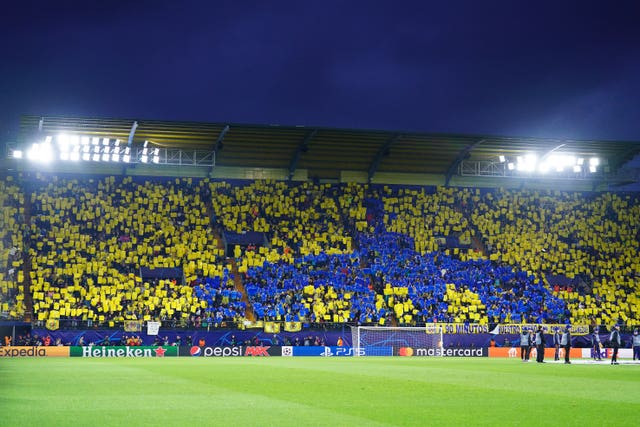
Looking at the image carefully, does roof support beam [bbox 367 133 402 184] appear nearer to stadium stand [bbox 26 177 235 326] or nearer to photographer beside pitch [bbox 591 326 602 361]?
stadium stand [bbox 26 177 235 326]

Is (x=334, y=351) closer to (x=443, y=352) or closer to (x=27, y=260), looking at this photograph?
(x=443, y=352)

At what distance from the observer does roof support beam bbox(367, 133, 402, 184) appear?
54.5 meters

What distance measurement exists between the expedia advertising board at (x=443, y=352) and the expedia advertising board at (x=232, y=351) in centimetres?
685

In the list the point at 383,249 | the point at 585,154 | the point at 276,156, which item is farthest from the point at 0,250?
the point at 585,154

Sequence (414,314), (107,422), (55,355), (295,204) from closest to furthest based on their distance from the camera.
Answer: (107,422) → (55,355) → (414,314) → (295,204)

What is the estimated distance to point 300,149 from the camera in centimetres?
5528

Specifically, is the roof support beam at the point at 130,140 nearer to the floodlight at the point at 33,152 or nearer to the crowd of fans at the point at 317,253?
the crowd of fans at the point at 317,253

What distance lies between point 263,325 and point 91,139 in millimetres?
18781

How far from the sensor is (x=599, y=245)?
58281mm

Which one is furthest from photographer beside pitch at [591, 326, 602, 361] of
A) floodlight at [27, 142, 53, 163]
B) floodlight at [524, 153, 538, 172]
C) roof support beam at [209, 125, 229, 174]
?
floodlight at [27, 142, 53, 163]

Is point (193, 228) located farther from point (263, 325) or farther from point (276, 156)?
point (263, 325)

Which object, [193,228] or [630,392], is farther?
[193,228]

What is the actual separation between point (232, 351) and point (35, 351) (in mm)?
9841

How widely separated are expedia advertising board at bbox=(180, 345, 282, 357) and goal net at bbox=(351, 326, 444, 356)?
4.52 m
